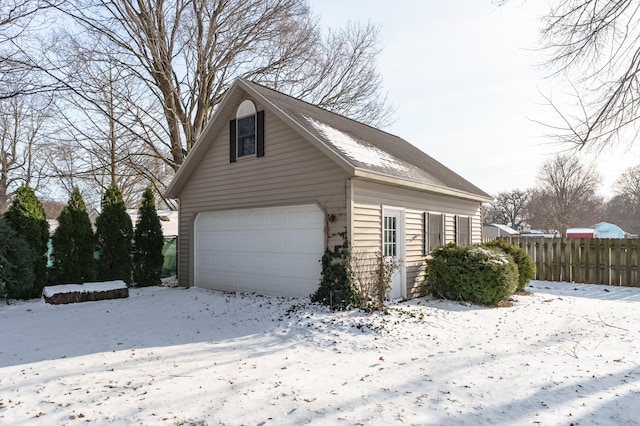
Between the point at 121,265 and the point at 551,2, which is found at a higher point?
the point at 551,2

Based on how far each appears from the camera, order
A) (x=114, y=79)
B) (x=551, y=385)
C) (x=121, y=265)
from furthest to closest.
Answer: (x=114, y=79)
(x=121, y=265)
(x=551, y=385)

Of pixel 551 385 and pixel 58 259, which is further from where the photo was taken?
pixel 58 259

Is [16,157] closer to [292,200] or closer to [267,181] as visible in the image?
[267,181]

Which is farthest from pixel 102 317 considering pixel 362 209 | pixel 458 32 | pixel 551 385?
pixel 458 32

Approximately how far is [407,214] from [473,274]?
1921 millimetres

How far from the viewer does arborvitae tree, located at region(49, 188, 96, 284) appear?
10.0m

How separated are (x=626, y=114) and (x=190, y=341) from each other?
7.81 metres

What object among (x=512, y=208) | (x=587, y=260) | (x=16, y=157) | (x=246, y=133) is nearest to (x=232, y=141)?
(x=246, y=133)

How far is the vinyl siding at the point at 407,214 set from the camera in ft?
25.2

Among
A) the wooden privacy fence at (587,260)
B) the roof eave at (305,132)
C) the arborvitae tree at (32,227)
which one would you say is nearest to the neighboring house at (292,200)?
the roof eave at (305,132)

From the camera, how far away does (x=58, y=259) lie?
10062 mm

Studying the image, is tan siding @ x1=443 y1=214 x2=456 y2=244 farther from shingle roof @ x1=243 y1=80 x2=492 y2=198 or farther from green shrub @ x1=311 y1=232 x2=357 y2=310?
green shrub @ x1=311 y1=232 x2=357 y2=310

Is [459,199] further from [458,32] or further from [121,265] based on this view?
[121,265]

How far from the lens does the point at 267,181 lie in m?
9.00
